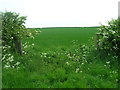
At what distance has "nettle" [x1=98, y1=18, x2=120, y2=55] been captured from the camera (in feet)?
28.8

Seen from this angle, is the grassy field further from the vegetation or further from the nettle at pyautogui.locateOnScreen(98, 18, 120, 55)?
the nettle at pyautogui.locateOnScreen(98, 18, 120, 55)

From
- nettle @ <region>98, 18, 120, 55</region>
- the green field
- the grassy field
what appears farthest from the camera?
the green field

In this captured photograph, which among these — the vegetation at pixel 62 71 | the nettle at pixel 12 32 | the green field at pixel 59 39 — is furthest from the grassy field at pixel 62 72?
the green field at pixel 59 39

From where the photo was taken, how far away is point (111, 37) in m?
8.98

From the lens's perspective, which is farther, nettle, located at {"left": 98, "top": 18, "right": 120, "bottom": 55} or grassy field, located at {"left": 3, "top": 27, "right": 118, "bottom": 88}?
nettle, located at {"left": 98, "top": 18, "right": 120, "bottom": 55}

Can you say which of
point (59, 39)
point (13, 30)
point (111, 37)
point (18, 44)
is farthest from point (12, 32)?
point (59, 39)

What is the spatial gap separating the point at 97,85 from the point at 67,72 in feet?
4.57

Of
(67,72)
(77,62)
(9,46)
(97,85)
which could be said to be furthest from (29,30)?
(97,85)

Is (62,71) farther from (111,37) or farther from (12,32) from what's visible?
(12,32)

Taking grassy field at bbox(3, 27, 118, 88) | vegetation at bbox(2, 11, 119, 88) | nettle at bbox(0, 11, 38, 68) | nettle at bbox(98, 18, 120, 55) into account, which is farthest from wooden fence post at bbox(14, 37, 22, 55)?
Answer: nettle at bbox(98, 18, 120, 55)

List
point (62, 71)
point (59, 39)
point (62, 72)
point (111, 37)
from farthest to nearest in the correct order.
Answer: point (59, 39) < point (111, 37) < point (62, 71) < point (62, 72)

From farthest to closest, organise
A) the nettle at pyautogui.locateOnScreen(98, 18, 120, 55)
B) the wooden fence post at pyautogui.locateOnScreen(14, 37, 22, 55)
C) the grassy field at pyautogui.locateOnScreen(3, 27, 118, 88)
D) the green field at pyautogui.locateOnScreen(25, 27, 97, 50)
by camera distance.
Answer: the green field at pyautogui.locateOnScreen(25, 27, 97, 50), the wooden fence post at pyautogui.locateOnScreen(14, 37, 22, 55), the nettle at pyautogui.locateOnScreen(98, 18, 120, 55), the grassy field at pyautogui.locateOnScreen(3, 27, 118, 88)

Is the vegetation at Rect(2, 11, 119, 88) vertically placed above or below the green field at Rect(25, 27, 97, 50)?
below

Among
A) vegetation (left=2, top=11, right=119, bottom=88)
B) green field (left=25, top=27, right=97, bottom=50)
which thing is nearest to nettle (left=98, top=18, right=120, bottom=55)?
vegetation (left=2, top=11, right=119, bottom=88)
